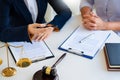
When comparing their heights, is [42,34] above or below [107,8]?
above

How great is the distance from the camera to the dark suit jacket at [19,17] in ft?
4.39

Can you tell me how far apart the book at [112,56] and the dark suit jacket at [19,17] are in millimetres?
368

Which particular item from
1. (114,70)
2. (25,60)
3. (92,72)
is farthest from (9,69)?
(114,70)

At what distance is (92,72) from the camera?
3.65 feet

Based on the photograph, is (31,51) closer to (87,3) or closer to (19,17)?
(19,17)

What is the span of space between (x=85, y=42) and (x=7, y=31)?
18.6 inches

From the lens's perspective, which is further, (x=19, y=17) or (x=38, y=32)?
(x=19, y=17)

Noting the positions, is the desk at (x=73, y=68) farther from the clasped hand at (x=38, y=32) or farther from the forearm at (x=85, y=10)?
the forearm at (x=85, y=10)

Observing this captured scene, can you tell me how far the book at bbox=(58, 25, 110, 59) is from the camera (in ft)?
4.08

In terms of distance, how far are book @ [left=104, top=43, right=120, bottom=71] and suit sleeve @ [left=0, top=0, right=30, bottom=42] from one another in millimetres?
448

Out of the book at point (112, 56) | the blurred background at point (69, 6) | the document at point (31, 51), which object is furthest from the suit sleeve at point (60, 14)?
the blurred background at point (69, 6)

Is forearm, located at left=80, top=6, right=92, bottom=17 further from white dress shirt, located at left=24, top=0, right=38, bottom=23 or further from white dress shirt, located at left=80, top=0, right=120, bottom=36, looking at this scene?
white dress shirt, located at left=24, top=0, right=38, bottom=23

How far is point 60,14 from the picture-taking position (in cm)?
158

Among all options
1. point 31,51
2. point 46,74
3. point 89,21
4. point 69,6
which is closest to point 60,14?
point 89,21
